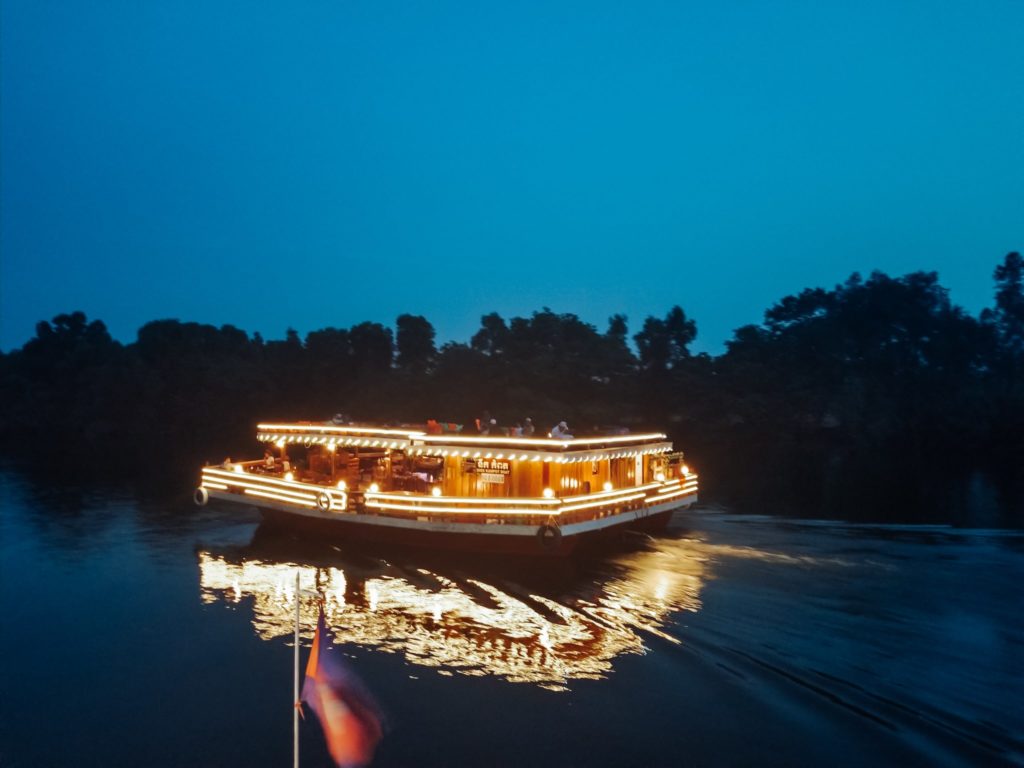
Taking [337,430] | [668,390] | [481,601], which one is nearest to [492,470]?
[481,601]

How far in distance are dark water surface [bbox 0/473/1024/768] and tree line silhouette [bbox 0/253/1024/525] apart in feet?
73.8

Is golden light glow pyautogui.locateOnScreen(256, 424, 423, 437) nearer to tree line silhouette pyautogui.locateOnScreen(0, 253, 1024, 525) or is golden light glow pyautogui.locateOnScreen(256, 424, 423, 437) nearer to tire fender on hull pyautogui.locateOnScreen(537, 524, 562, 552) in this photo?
tire fender on hull pyautogui.locateOnScreen(537, 524, 562, 552)

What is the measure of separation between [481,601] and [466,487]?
14.6ft

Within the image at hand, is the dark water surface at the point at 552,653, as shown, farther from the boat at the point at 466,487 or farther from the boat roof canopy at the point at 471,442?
the boat roof canopy at the point at 471,442

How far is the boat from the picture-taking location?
17.8m

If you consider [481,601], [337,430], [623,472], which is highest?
[337,430]

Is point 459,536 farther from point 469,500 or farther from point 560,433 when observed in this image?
point 560,433

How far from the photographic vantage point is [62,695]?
11289 millimetres

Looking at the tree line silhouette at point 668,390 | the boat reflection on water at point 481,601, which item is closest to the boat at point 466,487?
the boat reflection on water at point 481,601

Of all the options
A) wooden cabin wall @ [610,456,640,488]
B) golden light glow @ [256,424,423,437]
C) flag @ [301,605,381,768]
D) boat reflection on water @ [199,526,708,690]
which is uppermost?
golden light glow @ [256,424,423,437]

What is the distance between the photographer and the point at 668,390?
197 feet

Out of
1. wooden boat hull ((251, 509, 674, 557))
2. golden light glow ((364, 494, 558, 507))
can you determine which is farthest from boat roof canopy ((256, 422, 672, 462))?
wooden boat hull ((251, 509, 674, 557))

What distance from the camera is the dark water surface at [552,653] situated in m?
9.48

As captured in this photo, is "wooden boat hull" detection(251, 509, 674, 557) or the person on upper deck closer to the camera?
"wooden boat hull" detection(251, 509, 674, 557)
